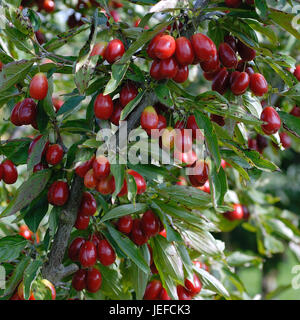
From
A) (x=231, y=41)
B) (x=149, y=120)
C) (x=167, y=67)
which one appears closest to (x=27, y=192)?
(x=149, y=120)

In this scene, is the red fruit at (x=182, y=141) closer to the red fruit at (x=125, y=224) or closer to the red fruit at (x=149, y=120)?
the red fruit at (x=149, y=120)

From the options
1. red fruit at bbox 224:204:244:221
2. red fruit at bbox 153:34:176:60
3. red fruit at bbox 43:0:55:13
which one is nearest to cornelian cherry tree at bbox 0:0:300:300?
red fruit at bbox 153:34:176:60

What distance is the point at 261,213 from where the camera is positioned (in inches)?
94.7

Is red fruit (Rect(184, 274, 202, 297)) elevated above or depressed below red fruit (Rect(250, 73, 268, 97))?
below

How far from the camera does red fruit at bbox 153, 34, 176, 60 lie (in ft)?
3.34

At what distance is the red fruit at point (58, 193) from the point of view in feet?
3.90

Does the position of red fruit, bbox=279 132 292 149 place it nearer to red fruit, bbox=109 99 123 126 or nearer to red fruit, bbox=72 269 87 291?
red fruit, bbox=109 99 123 126

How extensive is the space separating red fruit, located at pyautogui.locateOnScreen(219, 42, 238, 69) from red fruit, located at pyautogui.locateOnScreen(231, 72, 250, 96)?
0.04 meters

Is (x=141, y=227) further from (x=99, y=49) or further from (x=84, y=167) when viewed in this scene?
(x=99, y=49)

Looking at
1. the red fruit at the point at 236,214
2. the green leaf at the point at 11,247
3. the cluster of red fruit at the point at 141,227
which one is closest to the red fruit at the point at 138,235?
the cluster of red fruit at the point at 141,227

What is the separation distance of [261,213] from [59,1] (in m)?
1.69

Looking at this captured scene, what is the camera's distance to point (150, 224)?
126cm

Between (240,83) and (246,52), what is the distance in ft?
0.34
